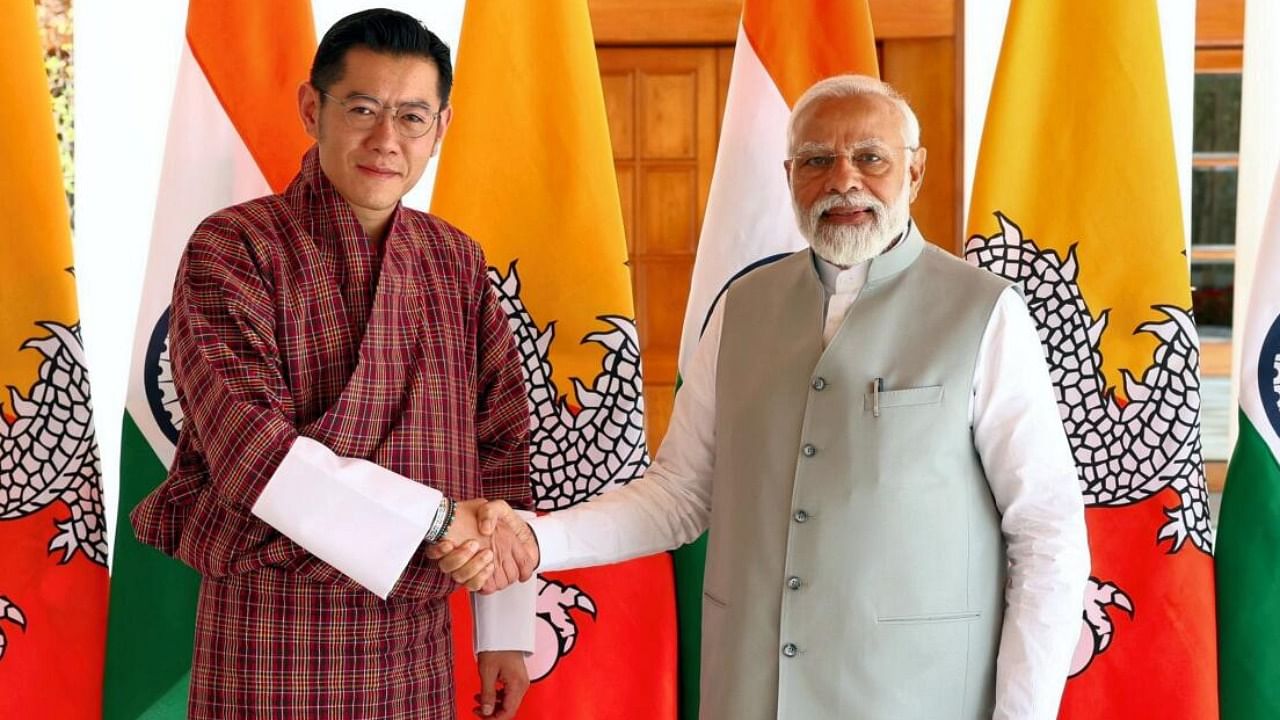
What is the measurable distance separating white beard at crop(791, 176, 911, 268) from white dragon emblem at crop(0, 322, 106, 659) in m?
1.40

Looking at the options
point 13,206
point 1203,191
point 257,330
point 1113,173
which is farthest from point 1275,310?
point 1203,191

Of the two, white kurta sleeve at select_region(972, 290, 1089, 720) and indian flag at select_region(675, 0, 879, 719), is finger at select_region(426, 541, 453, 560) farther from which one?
indian flag at select_region(675, 0, 879, 719)

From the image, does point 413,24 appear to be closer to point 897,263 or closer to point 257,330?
point 257,330

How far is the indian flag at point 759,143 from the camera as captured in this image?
231cm

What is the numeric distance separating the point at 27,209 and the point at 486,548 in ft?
3.74

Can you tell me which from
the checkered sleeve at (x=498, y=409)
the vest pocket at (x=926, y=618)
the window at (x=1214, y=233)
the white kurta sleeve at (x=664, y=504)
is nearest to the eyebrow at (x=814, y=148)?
the white kurta sleeve at (x=664, y=504)

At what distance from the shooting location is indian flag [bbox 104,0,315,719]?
7.22ft

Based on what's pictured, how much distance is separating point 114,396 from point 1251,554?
241cm

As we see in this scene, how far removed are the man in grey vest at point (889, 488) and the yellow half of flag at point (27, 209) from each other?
1344mm

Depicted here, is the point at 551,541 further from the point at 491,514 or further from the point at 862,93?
the point at 862,93

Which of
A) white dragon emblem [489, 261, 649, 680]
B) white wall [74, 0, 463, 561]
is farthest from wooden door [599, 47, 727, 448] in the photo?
white dragon emblem [489, 261, 649, 680]

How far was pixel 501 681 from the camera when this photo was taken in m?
1.91

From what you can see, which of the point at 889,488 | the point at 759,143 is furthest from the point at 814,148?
the point at 759,143

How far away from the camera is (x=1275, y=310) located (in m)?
2.20
